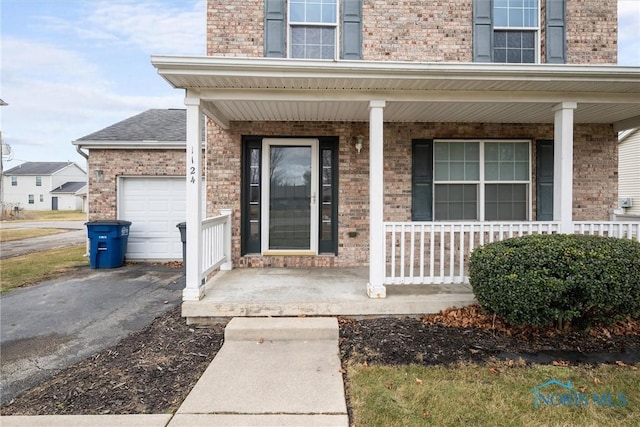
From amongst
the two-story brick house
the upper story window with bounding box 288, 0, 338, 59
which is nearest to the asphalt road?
the two-story brick house

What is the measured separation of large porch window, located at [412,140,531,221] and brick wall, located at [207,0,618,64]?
1652 millimetres

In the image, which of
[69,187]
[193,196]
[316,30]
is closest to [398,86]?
[316,30]

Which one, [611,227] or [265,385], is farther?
[611,227]

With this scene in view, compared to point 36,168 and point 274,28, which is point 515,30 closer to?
point 274,28

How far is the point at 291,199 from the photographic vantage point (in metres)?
6.28

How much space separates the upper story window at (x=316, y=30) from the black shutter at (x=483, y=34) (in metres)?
2.08

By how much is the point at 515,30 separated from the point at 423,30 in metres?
1.73

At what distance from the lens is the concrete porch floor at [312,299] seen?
4215 millimetres

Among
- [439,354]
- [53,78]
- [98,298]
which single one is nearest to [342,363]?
[439,354]

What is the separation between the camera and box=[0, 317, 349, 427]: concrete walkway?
8.09 feet

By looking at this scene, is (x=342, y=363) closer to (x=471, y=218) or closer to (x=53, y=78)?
(x=471, y=218)

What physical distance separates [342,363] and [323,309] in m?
1.00

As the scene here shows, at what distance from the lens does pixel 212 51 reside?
237 inches

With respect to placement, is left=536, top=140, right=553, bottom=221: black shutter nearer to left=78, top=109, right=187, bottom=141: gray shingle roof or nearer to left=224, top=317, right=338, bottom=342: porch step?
left=224, top=317, right=338, bottom=342: porch step
